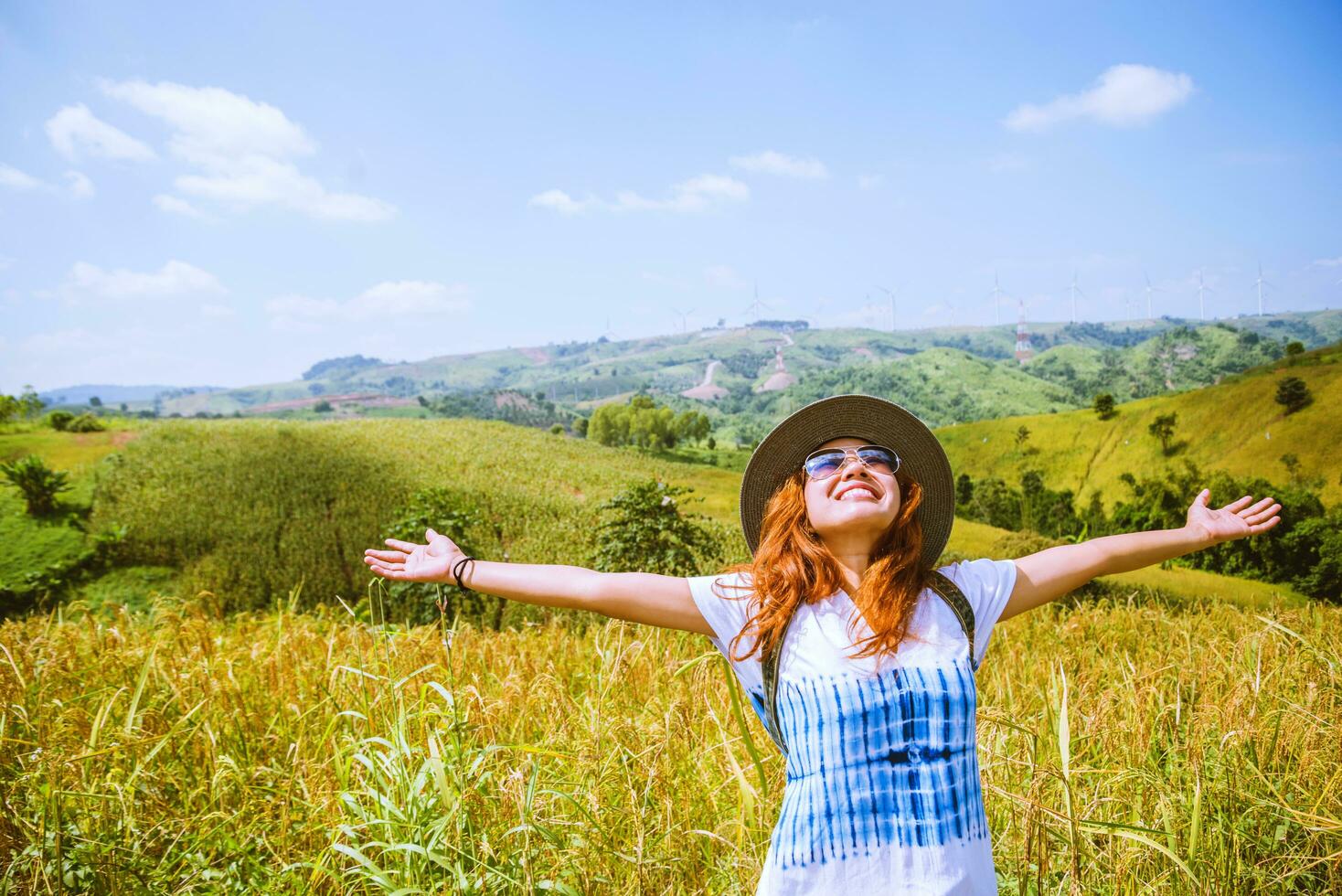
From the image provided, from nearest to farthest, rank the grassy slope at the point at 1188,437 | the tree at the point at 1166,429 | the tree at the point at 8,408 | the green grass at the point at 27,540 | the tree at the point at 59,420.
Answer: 1. the grassy slope at the point at 1188,437
2. the green grass at the point at 27,540
3. the tree at the point at 1166,429
4. the tree at the point at 8,408
5. the tree at the point at 59,420

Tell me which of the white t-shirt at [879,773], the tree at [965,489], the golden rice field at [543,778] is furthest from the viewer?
the tree at [965,489]

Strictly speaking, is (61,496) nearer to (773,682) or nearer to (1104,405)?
(773,682)

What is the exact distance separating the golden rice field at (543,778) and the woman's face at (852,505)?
0.65 meters

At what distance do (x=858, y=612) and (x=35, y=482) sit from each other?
29.6 feet

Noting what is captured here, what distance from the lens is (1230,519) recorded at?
7.20 ft

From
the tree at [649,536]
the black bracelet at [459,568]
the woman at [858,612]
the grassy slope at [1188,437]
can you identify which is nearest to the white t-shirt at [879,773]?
the woman at [858,612]

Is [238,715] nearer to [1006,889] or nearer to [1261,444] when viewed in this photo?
[1006,889]

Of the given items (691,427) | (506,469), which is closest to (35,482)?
(506,469)

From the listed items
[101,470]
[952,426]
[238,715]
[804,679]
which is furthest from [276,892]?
[952,426]

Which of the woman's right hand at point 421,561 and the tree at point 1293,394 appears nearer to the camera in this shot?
the woman's right hand at point 421,561

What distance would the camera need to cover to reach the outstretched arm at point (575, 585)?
74.9 inches

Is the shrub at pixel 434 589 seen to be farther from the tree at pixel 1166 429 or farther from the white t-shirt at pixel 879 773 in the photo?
the tree at pixel 1166 429

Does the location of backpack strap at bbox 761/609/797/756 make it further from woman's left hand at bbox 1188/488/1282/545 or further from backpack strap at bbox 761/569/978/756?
woman's left hand at bbox 1188/488/1282/545

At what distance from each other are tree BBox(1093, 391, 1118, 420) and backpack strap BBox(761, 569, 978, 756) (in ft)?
26.8
